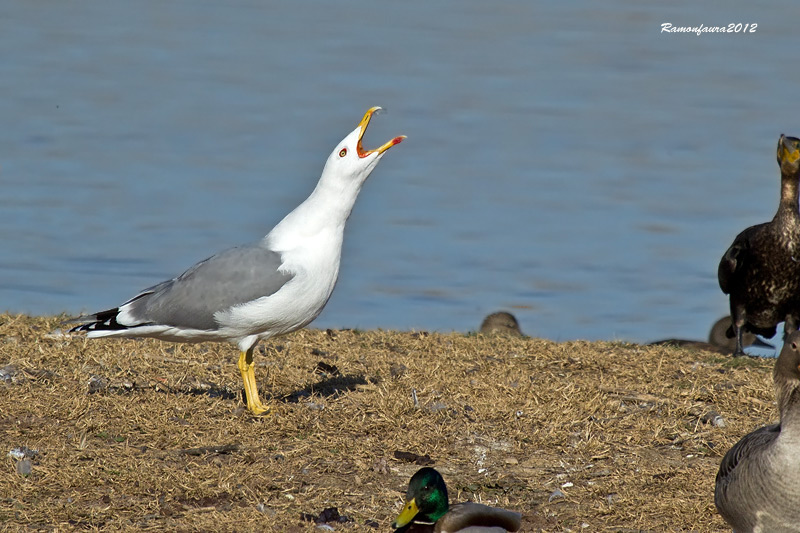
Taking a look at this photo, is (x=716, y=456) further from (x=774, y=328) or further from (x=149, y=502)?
(x=774, y=328)

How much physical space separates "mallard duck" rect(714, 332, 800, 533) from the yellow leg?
2.59 m

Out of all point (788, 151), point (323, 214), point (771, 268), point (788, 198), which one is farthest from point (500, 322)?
point (323, 214)

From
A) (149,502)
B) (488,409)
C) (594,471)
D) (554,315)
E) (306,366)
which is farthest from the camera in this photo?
(554,315)

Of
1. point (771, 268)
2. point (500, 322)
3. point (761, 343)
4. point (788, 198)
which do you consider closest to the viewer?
point (771, 268)

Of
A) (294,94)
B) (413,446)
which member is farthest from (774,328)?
(294,94)

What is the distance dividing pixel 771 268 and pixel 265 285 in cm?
460

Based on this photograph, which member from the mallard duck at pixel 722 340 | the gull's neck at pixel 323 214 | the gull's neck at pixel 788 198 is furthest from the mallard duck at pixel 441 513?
the mallard duck at pixel 722 340

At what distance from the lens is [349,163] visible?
661cm

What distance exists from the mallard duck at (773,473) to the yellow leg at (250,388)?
2.59 meters

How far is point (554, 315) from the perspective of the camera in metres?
11.9

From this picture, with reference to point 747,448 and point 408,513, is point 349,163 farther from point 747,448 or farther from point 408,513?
point 747,448

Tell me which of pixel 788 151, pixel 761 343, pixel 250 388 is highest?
pixel 788 151

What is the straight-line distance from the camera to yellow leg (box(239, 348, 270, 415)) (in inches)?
257

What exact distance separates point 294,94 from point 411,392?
12576mm
